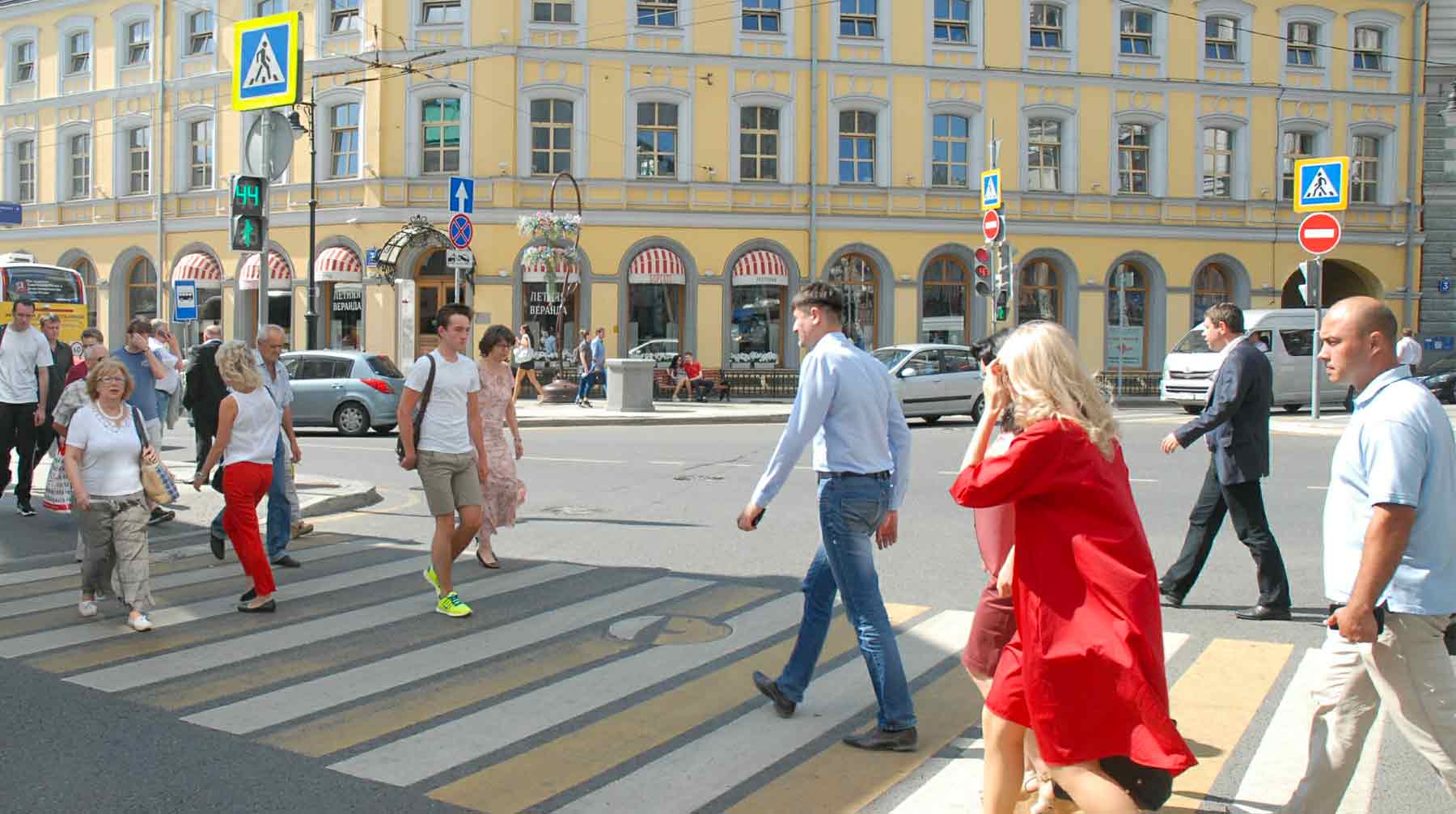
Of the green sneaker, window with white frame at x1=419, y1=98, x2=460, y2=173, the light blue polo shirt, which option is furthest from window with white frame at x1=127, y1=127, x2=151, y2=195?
the light blue polo shirt

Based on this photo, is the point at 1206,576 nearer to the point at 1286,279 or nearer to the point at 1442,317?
the point at 1286,279

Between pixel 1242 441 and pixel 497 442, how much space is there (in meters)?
5.00

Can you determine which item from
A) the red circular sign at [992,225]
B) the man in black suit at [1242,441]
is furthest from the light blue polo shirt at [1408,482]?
the red circular sign at [992,225]

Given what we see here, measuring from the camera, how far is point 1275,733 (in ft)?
17.2

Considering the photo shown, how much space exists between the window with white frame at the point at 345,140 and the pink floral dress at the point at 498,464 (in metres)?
25.8

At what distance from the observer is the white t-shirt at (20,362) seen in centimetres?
1107

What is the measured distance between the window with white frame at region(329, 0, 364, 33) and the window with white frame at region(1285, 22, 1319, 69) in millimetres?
26039

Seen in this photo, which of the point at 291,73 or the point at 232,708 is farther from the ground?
the point at 291,73

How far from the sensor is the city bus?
26.7 m

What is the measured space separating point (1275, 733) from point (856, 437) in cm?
220

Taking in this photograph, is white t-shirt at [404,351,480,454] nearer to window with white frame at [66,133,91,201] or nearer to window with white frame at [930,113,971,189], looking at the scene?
window with white frame at [930,113,971,189]

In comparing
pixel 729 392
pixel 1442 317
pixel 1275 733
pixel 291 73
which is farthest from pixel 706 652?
pixel 1442 317

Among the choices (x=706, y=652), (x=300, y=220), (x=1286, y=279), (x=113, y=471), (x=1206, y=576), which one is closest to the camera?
(x=706, y=652)

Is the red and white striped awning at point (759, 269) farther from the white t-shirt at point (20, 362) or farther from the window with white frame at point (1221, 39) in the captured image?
the white t-shirt at point (20, 362)
